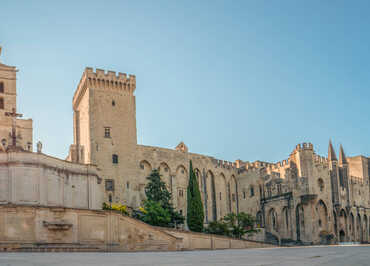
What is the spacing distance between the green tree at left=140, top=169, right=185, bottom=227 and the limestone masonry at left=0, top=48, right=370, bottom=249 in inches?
114

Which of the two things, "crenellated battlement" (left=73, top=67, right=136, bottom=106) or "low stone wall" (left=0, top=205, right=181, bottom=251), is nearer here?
"low stone wall" (left=0, top=205, right=181, bottom=251)

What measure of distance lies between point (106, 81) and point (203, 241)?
21.5 metres

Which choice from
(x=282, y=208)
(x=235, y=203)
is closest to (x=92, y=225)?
(x=282, y=208)

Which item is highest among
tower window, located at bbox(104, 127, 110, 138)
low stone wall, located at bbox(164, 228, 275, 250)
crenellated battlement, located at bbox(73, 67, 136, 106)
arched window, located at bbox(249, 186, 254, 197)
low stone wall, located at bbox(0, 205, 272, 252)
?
crenellated battlement, located at bbox(73, 67, 136, 106)

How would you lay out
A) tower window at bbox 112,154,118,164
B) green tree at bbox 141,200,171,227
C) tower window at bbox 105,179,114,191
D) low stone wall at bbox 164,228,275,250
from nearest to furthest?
low stone wall at bbox 164,228,275,250 < green tree at bbox 141,200,171,227 < tower window at bbox 105,179,114,191 < tower window at bbox 112,154,118,164

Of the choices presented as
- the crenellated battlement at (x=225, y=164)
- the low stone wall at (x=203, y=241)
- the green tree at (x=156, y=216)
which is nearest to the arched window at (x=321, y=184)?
the crenellated battlement at (x=225, y=164)

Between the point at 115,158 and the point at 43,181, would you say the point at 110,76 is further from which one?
the point at 43,181

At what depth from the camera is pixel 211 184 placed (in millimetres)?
59906

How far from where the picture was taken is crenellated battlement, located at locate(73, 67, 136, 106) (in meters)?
50.1

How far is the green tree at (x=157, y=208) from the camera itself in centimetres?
4091

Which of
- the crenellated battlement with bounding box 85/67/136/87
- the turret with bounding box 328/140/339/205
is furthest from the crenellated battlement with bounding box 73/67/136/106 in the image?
the turret with bounding box 328/140/339/205

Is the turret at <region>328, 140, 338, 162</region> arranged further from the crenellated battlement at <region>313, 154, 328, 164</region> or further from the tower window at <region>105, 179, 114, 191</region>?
the tower window at <region>105, 179, 114, 191</region>

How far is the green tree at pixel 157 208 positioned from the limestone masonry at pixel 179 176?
114 inches

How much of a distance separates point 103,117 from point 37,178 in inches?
619
